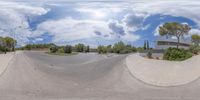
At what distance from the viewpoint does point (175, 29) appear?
25656 millimetres

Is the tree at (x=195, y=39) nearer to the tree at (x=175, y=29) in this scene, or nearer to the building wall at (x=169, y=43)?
the building wall at (x=169, y=43)

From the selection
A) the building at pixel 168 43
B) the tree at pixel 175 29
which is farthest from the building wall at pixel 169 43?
the tree at pixel 175 29

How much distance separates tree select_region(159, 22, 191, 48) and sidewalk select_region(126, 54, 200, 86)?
19.4ft

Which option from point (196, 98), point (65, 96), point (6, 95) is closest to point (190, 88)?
point (196, 98)

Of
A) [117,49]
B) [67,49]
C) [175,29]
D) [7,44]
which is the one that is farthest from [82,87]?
[7,44]

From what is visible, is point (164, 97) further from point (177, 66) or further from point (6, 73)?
point (6, 73)

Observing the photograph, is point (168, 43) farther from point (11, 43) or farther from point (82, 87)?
point (11, 43)

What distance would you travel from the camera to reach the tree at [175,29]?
24250mm

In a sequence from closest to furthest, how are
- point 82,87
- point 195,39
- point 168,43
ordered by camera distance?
1. point 82,87
2. point 168,43
3. point 195,39

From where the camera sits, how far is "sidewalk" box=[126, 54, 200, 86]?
647 inches

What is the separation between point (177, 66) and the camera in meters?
17.6

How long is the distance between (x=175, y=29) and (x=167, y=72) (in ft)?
30.0

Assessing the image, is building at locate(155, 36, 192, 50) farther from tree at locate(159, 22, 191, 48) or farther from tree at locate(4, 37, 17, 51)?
tree at locate(4, 37, 17, 51)

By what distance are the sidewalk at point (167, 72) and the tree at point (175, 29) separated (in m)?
5.91
